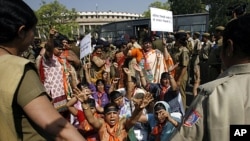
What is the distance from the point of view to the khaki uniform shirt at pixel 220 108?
3.95 feet

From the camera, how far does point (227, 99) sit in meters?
1.21

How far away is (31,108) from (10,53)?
27 centimetres

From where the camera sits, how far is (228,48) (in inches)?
54.5

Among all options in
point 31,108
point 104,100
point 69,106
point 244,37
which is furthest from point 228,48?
point 104,100

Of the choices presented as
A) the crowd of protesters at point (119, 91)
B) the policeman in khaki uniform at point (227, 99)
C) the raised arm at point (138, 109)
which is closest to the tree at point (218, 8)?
the crowd of protesters at point (119, 91)

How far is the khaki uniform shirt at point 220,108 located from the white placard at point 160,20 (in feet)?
14.9

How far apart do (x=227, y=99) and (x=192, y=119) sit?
0.52 feet

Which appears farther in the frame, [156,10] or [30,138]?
[156,10]

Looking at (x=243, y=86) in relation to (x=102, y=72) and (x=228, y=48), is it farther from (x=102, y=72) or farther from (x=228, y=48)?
(x=102, y=72)

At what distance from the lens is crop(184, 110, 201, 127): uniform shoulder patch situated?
1.28m

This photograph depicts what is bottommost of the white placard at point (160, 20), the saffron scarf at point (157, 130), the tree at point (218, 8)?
the saffron scarf at point (157, 130)

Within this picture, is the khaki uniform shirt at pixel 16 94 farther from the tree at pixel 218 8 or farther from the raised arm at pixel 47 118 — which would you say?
the tree at pixel 218 8

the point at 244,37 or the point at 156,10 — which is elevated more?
the point at 156,10

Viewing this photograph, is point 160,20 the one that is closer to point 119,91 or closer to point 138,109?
point 119,91
